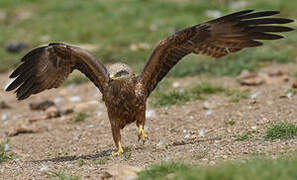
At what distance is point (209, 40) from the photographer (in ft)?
22.9

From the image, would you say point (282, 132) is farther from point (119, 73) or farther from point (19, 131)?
point (19, 131)

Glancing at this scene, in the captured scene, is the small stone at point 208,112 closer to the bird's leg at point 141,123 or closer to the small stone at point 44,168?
the bird's leg at point 141,123

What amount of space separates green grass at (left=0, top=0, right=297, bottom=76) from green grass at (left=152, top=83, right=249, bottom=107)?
3.49 feet

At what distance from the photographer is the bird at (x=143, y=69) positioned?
6.59 metres

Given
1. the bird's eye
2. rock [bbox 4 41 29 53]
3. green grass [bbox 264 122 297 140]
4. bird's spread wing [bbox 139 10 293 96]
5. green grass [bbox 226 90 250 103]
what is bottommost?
green grass [bbox 264 122 297 140]

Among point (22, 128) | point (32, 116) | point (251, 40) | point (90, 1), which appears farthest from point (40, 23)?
point (251, 40)

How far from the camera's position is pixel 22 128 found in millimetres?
8367

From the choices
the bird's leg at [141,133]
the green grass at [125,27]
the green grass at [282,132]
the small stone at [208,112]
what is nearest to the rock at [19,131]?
the bird's leg at [141,133]

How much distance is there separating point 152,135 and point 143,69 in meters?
Result: 1.17

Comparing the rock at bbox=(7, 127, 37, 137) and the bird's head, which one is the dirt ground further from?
the bird's head

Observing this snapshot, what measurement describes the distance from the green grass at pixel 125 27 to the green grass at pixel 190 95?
41.8 inches

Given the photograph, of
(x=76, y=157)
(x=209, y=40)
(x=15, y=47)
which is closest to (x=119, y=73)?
(x=76, y=157)

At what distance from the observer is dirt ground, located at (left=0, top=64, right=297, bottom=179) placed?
563 cm

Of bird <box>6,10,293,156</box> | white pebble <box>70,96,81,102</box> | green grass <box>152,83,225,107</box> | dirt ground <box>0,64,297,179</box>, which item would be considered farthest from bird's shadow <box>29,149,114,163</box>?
white pebble <box>70,96,81,102</box>
